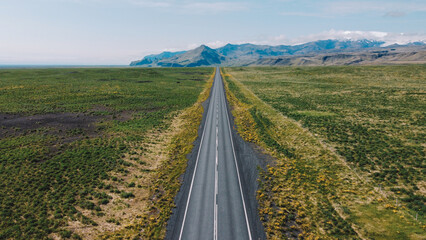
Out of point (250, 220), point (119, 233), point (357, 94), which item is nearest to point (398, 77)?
point (357, 94)

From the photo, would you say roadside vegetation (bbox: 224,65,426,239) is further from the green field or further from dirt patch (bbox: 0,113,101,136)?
dirt patch (bbox: 0,113,101,136)

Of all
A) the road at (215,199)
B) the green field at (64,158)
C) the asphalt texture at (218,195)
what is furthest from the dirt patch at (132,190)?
the road at (215,199)

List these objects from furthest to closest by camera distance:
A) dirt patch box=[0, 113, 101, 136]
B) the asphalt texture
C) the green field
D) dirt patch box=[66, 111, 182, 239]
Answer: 1. dirt patch box=[0, 113, 101, 136]
2. the green field
3. dirt patch box=[66, 111, 182, 239]
4. the asphalt texture

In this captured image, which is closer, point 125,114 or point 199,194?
point 199,194

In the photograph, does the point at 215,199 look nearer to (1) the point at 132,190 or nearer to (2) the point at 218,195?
(2) the point at 218,195

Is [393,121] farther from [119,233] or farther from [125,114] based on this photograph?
[125,114]

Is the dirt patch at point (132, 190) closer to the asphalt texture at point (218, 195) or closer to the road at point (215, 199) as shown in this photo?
the asphalt texture at point (218, 195)

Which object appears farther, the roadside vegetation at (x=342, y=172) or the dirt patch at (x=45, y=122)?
the dirt patch at (x=45, y=122)

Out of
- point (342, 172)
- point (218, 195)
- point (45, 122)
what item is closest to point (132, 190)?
point (218, 195)

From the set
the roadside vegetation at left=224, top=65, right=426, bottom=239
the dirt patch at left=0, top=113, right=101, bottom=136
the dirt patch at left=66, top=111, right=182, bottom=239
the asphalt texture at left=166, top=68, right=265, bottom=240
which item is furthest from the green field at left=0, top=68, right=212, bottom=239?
the roadside vegetation at left=224, top=65, right=426, bottom=239
